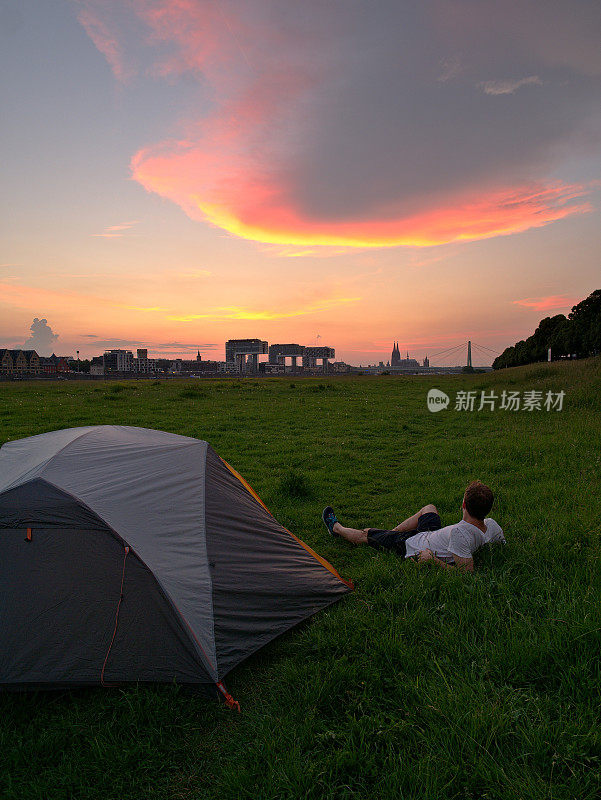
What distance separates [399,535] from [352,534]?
2.84 ft

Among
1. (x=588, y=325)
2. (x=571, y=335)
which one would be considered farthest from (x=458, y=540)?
(x=571, y=335)

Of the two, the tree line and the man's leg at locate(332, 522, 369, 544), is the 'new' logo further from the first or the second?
the tree line

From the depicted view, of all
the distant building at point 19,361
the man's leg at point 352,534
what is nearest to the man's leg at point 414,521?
the man's leg at point 352,534

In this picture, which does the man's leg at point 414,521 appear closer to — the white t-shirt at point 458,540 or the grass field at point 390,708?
the white t-shirt at point 458,540

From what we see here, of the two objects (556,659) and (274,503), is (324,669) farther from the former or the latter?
(274,503)

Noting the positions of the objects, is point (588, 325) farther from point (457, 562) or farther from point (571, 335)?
point (457, 562)

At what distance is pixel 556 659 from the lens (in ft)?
11.7

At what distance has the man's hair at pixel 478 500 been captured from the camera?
5.44 m

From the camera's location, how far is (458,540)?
5.47m

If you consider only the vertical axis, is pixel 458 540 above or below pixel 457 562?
above

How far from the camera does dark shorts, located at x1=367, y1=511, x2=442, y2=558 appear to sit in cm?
634

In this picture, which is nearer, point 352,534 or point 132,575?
point 132,575

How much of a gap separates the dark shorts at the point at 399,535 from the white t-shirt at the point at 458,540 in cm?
34

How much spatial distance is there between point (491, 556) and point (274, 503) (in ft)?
15.7
